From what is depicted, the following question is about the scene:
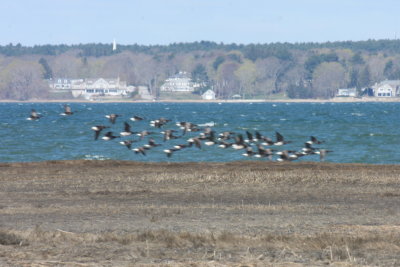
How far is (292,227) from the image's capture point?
1566cm

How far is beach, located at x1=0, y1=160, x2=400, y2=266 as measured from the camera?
41.8 feet

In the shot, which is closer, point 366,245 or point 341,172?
point 366,245

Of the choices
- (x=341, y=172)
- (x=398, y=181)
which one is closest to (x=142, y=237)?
(x=398, y=181)

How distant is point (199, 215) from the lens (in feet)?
57.9

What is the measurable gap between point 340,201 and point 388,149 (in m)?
27.9

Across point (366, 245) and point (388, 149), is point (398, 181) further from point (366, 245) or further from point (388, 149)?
point (388, 149)

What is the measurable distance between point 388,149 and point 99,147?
47.2 ft

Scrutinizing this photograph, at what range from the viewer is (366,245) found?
1350 centimetres

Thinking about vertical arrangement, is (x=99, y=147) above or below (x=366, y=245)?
below

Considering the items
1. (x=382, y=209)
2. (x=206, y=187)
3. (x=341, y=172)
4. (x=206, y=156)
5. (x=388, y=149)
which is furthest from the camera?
(x=388, y=149)

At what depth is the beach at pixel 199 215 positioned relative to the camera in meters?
12.7

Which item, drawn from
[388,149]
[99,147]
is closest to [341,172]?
[388,149]

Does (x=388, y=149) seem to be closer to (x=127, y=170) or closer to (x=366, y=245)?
(x=127, y=170)

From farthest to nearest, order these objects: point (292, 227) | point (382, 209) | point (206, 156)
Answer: point (206, 156), point (382, 209), point (292, 227)
